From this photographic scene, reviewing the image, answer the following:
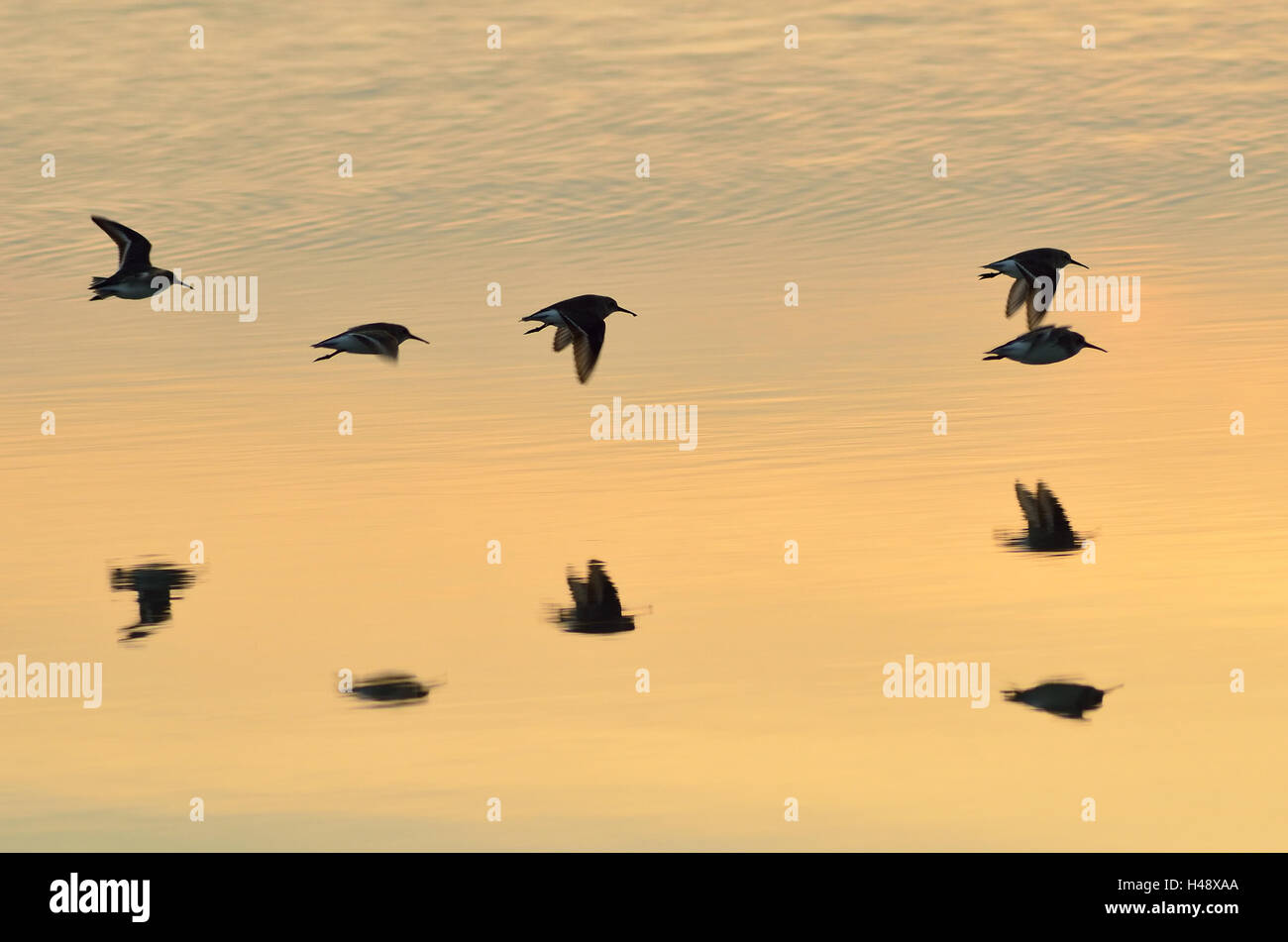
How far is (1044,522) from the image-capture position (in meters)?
14.1

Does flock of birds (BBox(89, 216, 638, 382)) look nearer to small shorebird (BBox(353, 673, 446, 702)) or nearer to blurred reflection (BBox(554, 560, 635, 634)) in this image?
blurred reflection (BBox(554, 560, 635, 634))

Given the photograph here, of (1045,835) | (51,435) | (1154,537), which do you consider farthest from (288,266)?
(1045,835)

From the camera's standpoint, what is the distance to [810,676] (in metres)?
11.1

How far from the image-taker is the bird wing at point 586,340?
697 inches

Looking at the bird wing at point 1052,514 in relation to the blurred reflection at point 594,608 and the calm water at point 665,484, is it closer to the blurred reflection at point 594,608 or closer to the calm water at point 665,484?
the calm water at point 665,484

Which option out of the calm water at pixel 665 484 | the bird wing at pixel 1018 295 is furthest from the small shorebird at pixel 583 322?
the bird wing at pixel 1018 295

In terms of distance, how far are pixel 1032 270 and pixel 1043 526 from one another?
5.79 metres

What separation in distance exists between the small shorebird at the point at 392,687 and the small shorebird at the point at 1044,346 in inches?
299

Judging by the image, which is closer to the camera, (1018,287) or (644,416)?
(644,416)

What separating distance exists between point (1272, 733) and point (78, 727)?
5.70m

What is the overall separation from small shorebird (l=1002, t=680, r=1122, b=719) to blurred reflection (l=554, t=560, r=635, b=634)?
2381mm

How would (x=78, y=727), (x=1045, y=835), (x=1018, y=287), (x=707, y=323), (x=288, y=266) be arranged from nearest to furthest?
1. (x=1045, y=835)
2. (x=78, y=727)
3. (x=1018, y=287)
4. (x=707, y=323)
5. (x=288, y=266)

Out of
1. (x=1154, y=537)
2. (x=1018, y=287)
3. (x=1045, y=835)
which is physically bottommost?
(x=1045, y=835)

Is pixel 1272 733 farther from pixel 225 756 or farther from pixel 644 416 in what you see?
pixel 644 416
